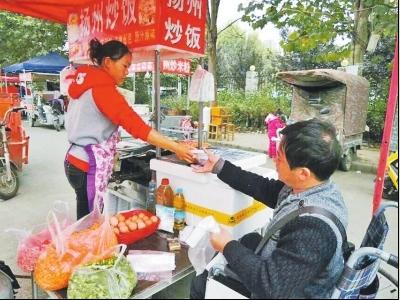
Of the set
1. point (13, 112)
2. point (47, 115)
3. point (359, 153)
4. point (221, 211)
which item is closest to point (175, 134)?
point (13, 112)

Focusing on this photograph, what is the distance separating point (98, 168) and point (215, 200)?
2.69ft

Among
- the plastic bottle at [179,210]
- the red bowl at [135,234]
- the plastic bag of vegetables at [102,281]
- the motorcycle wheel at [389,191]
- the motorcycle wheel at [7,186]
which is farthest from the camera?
the motorcycle wheel at [389,191]

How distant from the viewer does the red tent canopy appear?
10.6 feet

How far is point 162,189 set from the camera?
2.11 meters

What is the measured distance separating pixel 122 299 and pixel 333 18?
6.72 metres

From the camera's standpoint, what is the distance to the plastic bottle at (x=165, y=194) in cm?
210

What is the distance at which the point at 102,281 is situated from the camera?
1208 millimetres

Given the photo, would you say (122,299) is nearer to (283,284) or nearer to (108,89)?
(283,284)

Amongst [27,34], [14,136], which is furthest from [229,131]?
[27,34]

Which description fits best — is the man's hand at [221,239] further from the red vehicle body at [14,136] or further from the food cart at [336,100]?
the food cart at [336,100]

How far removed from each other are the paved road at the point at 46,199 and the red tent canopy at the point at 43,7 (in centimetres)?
231

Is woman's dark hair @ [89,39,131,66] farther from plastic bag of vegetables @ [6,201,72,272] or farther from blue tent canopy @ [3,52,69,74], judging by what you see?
blue tent canopy @ [3,52,69,74]

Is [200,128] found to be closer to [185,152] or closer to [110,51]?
[185,152]

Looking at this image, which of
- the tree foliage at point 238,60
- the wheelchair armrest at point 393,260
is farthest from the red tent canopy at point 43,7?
the tree foliage at point 238,60
